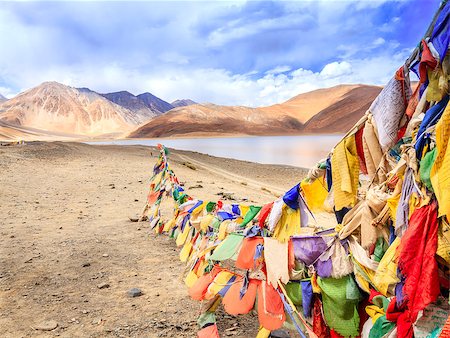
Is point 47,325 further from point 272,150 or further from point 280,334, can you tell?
point 272,150

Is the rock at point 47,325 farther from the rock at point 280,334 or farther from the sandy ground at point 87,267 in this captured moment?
the rock at point 280,334

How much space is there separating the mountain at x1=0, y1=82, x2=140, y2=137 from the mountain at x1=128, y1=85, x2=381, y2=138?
85.4 feet

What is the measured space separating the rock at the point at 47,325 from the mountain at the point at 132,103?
166155mm

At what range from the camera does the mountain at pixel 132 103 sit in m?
170

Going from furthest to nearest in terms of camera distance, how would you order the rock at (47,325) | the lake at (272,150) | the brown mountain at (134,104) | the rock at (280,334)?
the brown mountain at (134,104) → the lake at (272,150) → the rock at (47,325) → the rock at (280,334)

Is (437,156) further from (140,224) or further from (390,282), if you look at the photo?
(140,224)

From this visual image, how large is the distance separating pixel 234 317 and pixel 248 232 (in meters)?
1.12

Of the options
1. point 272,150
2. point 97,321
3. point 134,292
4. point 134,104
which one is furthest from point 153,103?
point 97,321

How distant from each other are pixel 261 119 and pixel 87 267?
109 meters

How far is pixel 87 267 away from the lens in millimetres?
5137

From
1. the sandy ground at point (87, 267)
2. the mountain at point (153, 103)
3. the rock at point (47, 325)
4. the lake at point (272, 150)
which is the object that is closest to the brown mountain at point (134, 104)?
the mountain at point (153, 103)

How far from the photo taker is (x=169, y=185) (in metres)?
7.01

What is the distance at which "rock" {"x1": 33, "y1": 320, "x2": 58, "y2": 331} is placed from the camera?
139 inches

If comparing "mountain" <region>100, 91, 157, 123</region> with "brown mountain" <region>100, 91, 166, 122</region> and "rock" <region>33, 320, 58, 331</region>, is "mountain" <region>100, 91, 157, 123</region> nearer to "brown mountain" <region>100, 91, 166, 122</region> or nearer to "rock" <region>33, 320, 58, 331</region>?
"brown mountain" <region>100, 91, 166, 122</region>
